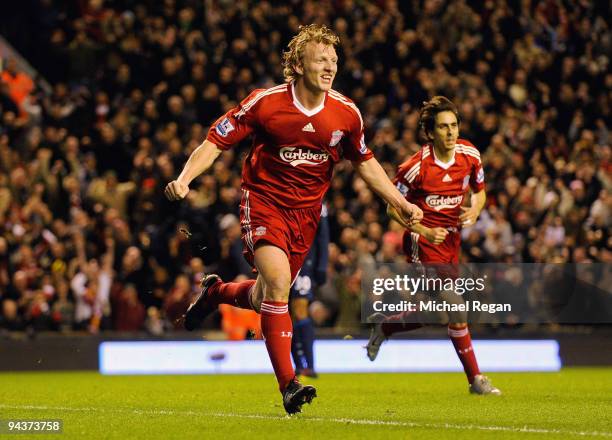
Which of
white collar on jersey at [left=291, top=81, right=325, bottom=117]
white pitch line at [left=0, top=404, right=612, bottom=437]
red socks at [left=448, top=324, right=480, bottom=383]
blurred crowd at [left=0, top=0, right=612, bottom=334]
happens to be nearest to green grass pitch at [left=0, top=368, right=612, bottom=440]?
white pitch line at [left=0, top=404, right=612, bottom=437]

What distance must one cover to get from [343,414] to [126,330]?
7871 mm

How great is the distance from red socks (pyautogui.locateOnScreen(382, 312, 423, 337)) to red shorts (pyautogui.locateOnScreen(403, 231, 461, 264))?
54cm

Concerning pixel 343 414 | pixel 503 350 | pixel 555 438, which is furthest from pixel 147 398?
pixel 503 350

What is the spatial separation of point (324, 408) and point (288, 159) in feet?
6.27

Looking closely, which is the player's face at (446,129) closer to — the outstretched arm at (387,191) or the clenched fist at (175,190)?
the outstretched arm at (387,191)

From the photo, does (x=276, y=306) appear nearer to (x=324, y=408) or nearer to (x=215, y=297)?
(x=324, y=408)

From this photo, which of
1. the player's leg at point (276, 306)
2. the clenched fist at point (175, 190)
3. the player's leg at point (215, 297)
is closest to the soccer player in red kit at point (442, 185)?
the player's leg at point (215, 297)

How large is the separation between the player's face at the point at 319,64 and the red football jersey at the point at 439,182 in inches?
112

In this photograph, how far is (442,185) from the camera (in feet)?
35.6

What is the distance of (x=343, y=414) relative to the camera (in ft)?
27.5

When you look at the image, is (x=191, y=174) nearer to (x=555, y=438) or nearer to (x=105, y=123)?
(x=555, y=438)

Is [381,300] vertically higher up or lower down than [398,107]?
lower down

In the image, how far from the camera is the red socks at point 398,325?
11.0 m

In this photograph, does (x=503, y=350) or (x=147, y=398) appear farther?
(x=503, y=350)
